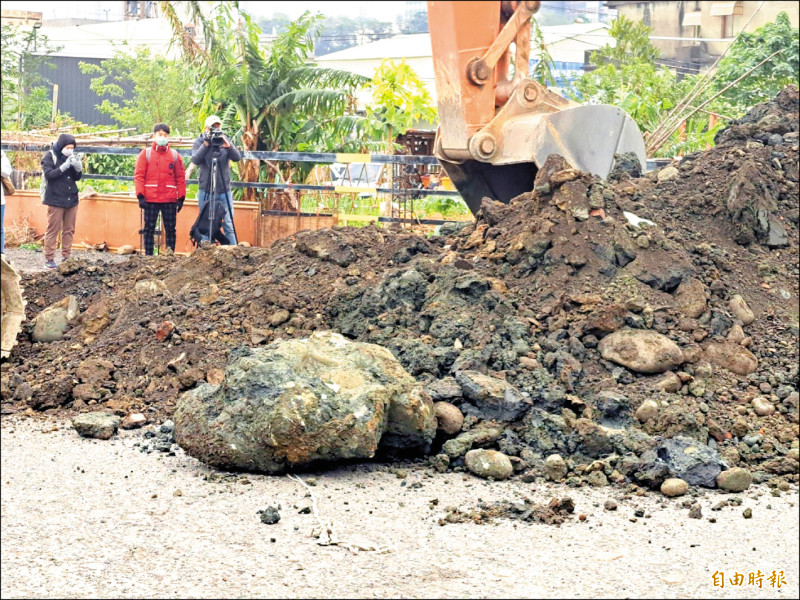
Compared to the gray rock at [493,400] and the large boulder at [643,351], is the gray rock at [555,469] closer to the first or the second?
the gray rock at [493,400]

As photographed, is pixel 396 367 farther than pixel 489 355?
No

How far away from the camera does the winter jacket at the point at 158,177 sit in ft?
40.8

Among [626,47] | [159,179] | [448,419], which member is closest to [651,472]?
[448,419]

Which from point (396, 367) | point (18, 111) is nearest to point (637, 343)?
point (396, 367)

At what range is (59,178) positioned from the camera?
12555 mm

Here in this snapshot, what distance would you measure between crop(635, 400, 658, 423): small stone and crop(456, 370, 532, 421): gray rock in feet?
2.13

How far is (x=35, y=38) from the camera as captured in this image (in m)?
33.5

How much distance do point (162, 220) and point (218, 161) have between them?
1269 mm

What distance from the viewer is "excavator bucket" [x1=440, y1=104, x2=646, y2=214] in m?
8.70

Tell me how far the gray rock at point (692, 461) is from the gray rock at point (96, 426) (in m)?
3.19

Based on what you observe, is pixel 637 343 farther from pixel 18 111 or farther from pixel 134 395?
pixel 18 111

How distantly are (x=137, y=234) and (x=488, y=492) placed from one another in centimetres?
1011

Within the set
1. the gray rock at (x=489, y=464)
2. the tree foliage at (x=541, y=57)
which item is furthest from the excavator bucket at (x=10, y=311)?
the tree foliage at (x=541, y=57)

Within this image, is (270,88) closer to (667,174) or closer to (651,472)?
(667,174)
